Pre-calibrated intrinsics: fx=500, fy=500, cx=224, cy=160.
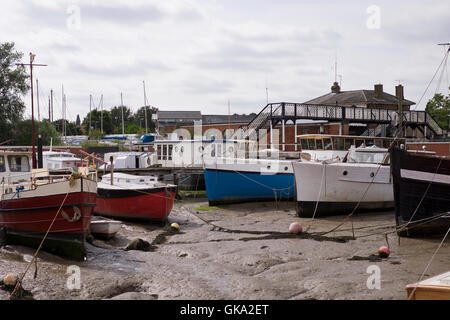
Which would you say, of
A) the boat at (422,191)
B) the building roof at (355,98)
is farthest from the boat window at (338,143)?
the building roof at (355,98)

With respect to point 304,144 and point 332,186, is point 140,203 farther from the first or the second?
point 304,144

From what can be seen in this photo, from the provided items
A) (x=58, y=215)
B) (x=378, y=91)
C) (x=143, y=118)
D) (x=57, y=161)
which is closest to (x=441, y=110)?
(x=378, y=91)

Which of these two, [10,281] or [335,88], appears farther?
[335,88]

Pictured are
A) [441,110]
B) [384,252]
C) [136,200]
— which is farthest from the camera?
[441,110]

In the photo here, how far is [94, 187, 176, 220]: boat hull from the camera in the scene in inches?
719

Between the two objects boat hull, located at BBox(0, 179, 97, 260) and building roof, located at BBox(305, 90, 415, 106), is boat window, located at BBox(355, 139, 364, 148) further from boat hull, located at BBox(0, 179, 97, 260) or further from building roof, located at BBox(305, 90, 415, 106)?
building roof, located at BBox(305, 90, 415, 106)

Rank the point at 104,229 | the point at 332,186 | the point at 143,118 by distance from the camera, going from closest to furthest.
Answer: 1. the point at 104,229
2. the point at 332,186
3. the point at 143,118

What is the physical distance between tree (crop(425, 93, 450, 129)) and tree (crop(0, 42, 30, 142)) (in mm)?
36558

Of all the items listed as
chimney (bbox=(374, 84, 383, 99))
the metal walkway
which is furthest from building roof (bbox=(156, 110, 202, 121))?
the metal walkway

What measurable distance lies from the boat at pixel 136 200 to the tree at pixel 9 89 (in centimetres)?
2755

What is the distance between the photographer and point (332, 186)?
1888 cm

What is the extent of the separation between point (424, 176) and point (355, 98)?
32797mm

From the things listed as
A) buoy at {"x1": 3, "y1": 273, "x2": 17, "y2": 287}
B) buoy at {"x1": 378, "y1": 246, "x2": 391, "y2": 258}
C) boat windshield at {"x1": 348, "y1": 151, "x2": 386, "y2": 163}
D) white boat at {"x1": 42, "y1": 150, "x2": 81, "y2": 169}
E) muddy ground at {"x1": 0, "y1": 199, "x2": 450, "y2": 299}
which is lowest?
muddy ground at {"x1": 0, "y1": 199, "x2": 450, "y2": 299}
